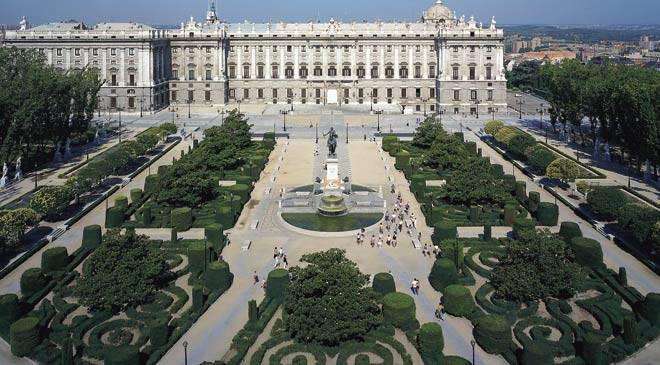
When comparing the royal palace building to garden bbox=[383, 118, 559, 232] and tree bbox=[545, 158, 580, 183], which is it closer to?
garden bbox=[383, 118, 559, 232]

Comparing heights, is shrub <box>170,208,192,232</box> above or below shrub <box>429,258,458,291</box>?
above

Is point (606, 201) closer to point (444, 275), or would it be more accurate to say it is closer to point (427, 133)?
point (444, 275)

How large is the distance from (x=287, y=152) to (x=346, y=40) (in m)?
47.8

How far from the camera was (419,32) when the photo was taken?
405ft

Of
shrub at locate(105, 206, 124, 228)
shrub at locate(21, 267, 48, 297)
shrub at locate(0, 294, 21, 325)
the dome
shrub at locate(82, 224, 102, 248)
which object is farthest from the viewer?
the dome

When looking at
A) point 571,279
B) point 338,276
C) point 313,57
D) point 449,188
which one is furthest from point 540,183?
point 313,57

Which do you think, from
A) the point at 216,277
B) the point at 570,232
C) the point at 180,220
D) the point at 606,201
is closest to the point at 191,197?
the point at 180,220

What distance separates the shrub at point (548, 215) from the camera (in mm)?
52312

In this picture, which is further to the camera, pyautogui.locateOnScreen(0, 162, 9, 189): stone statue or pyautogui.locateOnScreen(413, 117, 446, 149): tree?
pyautogui.locateOnScreen(413, 117, 446, 149): tree

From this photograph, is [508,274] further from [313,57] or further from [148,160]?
[313,57]

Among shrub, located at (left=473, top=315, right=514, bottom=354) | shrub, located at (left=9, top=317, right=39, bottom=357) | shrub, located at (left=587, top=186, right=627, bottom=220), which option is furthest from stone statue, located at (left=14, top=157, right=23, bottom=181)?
shrub, located at (left=587, top=186, right=627, bottom=220)

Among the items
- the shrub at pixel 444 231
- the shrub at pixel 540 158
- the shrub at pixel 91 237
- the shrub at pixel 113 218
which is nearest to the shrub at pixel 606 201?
the shrub at pixel 444 231

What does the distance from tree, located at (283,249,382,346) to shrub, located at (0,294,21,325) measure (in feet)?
46.7

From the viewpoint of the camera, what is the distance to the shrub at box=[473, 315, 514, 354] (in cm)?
3184
